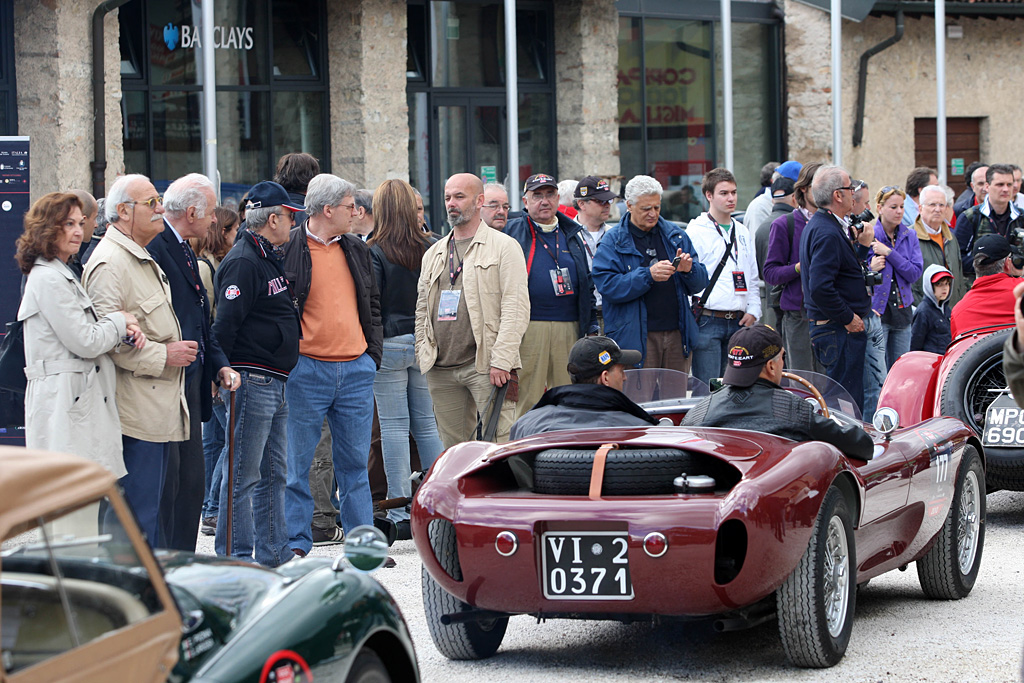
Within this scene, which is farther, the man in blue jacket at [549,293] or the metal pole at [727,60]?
the metal pole at [727,60]

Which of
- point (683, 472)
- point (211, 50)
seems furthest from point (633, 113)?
point (683, 472)

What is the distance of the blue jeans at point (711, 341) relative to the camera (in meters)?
9.71

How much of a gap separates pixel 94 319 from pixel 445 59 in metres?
13.5

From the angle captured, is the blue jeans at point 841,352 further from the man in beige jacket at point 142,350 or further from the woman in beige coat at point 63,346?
the woman in beige coat at point 63,346

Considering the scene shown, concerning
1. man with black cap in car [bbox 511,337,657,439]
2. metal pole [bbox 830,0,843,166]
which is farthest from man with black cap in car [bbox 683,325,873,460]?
metal pole [bbox 830,0,843,166]

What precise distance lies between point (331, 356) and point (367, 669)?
396 cm

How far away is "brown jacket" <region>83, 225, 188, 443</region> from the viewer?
20.0ft

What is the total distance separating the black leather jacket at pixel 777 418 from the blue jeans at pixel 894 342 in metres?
5.39

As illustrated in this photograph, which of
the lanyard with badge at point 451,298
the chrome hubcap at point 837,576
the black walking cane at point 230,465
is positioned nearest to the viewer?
the chrome hubcap at point 837,576

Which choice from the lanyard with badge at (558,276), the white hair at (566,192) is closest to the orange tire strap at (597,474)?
the lanyard with badge at (558,276)

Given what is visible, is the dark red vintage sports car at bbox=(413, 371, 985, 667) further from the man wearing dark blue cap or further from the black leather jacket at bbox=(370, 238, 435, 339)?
the black leather jacket at bbox=(370, 238, 435, 339)

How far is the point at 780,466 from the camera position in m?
4.95

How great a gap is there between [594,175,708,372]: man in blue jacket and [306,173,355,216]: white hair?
2175mm

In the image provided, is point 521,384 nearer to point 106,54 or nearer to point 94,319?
point 94,319
